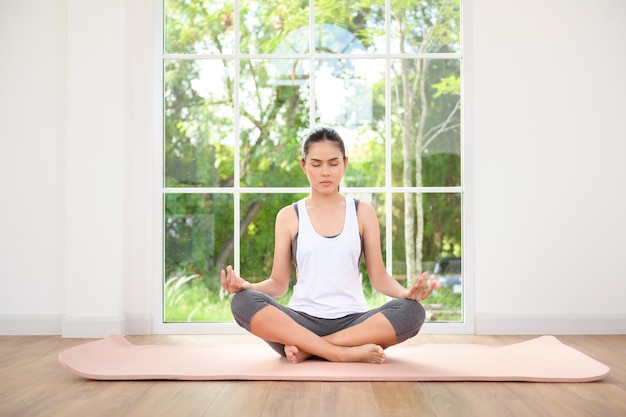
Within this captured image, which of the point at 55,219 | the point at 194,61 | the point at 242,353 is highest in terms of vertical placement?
the point at 194,61

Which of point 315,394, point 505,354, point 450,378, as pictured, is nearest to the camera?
point 315,394

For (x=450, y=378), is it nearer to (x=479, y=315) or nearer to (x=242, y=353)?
(x=242, y=353)

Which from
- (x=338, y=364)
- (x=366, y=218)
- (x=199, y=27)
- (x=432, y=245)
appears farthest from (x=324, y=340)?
(x=199, y=27)

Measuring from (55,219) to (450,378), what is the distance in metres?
2.53

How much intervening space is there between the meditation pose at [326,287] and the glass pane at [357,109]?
3.08ft

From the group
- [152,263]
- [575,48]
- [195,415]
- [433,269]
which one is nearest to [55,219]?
[152,263]

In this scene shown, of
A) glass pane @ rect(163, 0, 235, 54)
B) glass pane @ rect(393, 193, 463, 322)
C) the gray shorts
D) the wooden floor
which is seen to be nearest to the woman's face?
the gray shorts

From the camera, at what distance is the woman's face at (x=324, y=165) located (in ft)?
10.5

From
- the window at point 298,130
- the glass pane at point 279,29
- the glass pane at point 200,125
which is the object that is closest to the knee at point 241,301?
the window at point 298,130

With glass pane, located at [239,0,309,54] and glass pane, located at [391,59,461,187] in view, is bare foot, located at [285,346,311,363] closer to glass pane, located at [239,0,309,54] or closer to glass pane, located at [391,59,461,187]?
glass pane, located at [391,59,461,187]

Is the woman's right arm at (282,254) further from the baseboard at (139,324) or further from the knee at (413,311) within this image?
the baseboard at (139,324)

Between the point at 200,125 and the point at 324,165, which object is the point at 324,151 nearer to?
the point at 324,165

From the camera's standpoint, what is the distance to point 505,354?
127 inches

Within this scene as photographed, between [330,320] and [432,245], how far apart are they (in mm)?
1314
